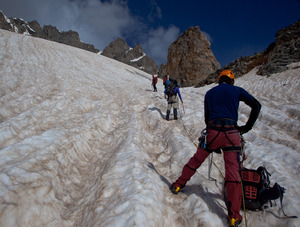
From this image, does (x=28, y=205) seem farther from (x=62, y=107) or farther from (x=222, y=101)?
(x=62, y=107)

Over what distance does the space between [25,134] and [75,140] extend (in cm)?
223

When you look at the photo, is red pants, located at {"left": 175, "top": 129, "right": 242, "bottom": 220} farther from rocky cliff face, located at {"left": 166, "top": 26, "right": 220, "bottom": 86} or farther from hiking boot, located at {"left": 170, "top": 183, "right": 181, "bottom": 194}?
rocky cliff face, located at {"left": 166, "top": 26, "right": 220, "bottom": 86}

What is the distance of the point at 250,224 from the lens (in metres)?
3.08

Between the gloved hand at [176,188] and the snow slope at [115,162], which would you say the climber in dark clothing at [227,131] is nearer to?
the gloved hand at [176,188]

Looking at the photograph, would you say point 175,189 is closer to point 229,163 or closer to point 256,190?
point 229,163

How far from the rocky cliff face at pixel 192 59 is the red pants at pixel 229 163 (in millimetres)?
43446

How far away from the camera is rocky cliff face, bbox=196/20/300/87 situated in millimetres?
14414

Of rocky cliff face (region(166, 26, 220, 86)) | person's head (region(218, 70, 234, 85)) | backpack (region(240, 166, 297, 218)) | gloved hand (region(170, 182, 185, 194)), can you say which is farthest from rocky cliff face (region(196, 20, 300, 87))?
rocky cliff face (region(166, 26, 220, 86))

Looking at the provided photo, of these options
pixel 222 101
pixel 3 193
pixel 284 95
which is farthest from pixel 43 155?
pixel 284 95

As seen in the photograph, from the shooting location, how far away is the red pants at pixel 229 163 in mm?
2852

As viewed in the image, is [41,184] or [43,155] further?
[43,155]

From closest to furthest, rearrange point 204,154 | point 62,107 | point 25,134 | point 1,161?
point 204,154 < point 1,161 < point 25,134 < point 62,107

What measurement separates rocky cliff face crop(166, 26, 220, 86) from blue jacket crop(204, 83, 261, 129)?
43.0 meters

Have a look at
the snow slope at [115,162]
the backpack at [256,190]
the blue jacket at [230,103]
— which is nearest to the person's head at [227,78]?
the blue jacket at [230,103]
